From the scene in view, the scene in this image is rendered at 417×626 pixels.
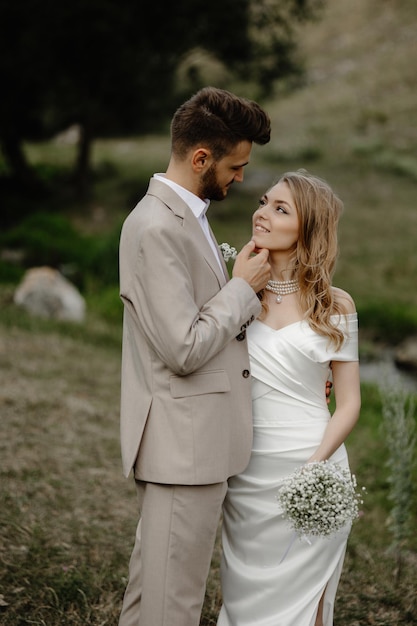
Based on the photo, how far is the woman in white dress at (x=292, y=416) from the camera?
10.4 feet

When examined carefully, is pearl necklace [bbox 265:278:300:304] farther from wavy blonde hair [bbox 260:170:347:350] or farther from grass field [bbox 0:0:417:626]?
grass field [bbox 0:0:417:626]

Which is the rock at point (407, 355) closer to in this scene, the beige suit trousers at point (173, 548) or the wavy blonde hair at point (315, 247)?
A: the wavy blonde hair at point (315, 247)

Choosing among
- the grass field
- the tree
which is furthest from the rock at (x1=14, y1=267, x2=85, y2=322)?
the tree

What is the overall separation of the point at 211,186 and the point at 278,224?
41cm

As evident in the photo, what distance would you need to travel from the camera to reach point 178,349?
2701 millimetres

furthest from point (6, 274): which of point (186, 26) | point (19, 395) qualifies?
point (186, 26)

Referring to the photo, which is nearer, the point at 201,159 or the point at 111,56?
the point at 201,159

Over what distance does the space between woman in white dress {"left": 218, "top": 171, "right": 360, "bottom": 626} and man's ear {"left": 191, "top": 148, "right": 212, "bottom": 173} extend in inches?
17.8

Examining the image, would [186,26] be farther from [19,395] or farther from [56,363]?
[19,395]

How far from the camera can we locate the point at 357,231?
1839cm

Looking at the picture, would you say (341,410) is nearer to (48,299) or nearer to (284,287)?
(284,287)

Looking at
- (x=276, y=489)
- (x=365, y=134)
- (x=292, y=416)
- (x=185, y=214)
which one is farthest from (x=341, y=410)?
(x=365, y=134)

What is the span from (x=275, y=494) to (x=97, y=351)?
719 centimetres

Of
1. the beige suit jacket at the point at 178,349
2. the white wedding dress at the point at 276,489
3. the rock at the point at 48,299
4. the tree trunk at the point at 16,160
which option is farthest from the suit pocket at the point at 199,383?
the tree trunk at the point at 16,160
